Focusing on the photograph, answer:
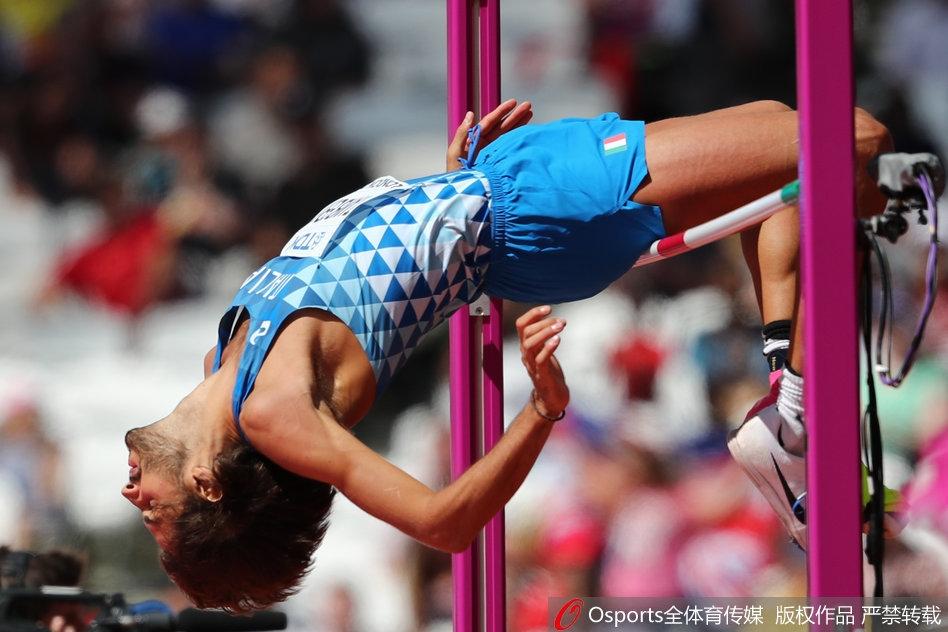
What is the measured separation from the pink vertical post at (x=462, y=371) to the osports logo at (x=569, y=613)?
2.10ft

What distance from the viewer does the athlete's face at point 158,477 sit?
1950 mm

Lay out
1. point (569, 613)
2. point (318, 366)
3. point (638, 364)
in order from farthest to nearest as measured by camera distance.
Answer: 1. point (638, 364)
2. point (318, 366)
3. point (569, 613)

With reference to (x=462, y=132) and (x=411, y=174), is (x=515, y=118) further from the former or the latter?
(x=411, y=174)

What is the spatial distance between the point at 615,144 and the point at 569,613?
721mm

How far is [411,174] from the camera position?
4688 mm

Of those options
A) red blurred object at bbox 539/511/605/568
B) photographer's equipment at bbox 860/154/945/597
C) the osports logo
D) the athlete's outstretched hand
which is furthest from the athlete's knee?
red blurred object at bbox 539/511/605/568

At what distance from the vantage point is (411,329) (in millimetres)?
2010

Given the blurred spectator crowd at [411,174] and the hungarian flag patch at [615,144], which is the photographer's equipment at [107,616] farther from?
the blurred spectator crowd at [411,174]

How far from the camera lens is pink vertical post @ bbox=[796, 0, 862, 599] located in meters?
1.43

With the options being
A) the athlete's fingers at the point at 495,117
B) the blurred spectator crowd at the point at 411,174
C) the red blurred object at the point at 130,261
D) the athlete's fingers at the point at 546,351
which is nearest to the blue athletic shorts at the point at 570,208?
the athlete's fingers at the point at 495,117

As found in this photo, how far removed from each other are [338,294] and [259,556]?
0.41 m

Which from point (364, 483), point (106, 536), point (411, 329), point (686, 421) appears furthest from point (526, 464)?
point (106, 536)

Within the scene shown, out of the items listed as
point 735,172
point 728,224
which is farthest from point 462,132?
point 728,224

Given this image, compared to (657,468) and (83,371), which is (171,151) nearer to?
(83,371)
